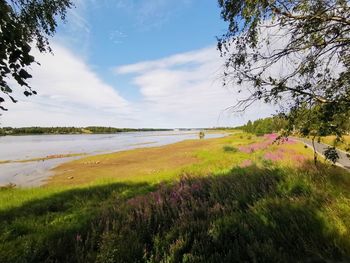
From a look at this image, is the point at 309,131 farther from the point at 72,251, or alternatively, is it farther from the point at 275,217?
the point at 72,251

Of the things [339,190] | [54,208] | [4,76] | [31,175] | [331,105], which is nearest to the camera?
[4,76]

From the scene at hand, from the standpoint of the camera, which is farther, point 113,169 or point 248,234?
point 113,169

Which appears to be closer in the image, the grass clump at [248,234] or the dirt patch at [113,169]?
the grass clump at [248,234]

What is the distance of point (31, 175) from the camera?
25250 millimetres

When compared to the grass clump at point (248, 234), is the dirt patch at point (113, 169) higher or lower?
lower

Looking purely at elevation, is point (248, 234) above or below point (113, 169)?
above

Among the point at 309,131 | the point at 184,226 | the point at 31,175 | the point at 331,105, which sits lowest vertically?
the point at 31,175

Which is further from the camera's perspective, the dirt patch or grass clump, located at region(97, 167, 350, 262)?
the dirt patch

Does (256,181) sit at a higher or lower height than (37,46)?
lower

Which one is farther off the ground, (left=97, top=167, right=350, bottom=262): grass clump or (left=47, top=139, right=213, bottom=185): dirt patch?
(left=97, top=167, right=350, bottom=262): grass clump

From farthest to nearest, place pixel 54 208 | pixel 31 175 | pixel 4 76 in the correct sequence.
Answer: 1. pixel 31 175
2. pixel 54 208
3. pixel 4 76

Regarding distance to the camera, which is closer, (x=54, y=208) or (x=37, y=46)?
(x=37, y=46)

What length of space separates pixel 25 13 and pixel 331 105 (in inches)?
270

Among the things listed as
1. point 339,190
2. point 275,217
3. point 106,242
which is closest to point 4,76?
point 106,242
